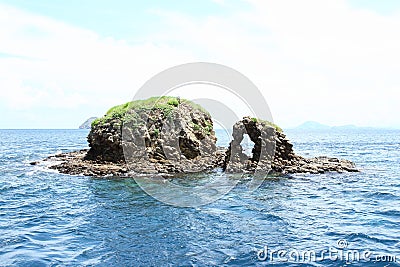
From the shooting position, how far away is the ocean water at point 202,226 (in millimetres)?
16469

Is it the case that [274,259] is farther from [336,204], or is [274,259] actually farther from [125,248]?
[336,204]

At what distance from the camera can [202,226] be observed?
2109 cm

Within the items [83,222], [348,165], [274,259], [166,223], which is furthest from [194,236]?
[348,165]

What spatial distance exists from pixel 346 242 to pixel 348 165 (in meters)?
27.8

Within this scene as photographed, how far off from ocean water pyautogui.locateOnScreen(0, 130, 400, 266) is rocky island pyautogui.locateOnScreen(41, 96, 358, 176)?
6.84 metres

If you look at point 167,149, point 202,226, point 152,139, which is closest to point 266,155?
point 167,149
